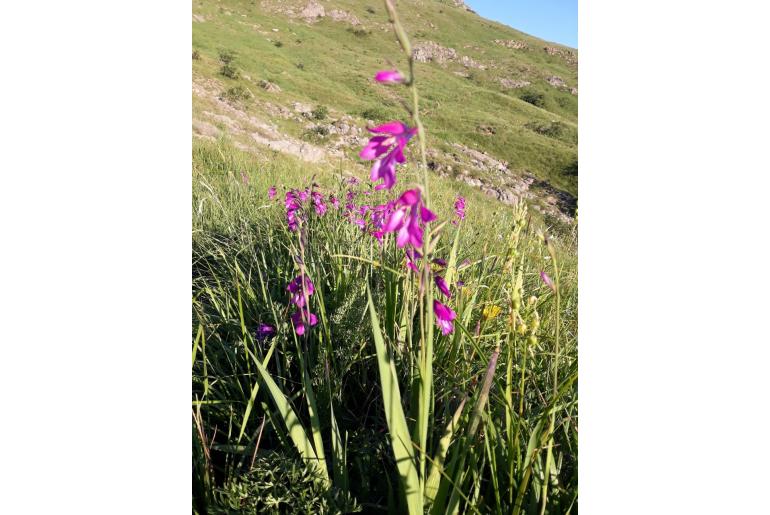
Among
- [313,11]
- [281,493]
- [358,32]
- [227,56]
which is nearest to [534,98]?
[358,32]

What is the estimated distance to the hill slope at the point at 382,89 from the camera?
166cm

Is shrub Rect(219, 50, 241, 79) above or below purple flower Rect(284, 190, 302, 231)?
above

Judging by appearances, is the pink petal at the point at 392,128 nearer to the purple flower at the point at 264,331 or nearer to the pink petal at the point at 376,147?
the pink petal at the point at 376,147

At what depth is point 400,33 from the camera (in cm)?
49

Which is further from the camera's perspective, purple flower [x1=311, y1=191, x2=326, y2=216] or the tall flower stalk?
purple flower [x1=311, y1=191, x2=326, y2=216]

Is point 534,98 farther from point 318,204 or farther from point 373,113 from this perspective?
point 318,204

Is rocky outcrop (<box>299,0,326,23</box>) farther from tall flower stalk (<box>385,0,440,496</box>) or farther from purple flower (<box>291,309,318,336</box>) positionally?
tall flower stalk (<box>385,0,440,496</box>)

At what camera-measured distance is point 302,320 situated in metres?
1.16

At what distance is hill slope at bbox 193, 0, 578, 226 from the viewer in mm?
1660

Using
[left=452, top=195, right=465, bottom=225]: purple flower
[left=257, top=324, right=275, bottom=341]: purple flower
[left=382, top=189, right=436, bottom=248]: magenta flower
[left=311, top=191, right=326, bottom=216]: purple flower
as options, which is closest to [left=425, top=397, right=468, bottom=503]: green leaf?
[left=382, top=189, right=436, bottom=248]: magenta flower

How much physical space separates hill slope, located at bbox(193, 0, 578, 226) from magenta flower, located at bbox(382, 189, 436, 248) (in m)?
0.88

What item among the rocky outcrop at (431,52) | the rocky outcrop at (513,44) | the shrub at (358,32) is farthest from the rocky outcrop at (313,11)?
the rocky outcrop at (513,44)

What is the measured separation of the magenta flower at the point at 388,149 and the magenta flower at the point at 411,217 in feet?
0.10
